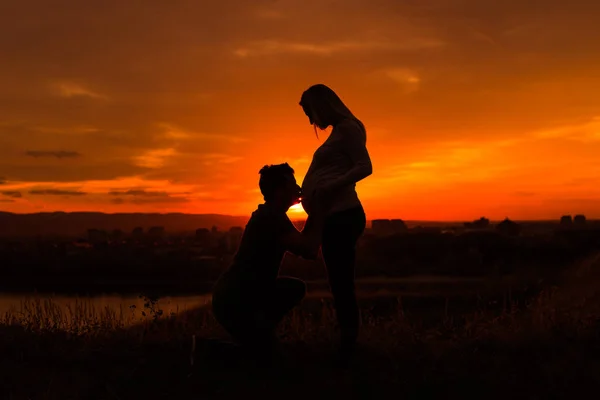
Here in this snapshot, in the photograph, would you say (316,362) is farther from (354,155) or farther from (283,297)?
(354,155)

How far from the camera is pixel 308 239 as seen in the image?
5.38m

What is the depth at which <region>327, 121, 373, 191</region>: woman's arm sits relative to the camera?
544 cm

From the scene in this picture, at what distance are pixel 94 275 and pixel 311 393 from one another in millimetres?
72766

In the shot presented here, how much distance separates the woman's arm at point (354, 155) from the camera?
5441 mm

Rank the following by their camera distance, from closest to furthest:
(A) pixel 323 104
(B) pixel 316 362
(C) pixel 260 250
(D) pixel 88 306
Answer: (C) pixel 260 250 < (A) pixel 323 104 < (B) pixel 316 362 < (D) pixel 88 306

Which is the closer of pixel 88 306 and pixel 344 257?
pixel 344 257

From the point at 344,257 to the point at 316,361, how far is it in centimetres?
128

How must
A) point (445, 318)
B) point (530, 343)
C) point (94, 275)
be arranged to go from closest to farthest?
1. point (530, 343)
2. point (445, 318)
3. point (94, 275)

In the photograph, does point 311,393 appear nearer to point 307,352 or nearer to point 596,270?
point 307,352

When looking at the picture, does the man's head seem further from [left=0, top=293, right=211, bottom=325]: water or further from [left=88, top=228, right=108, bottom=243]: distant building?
[left=88, top=228, right=108, bottom=243]: distant building

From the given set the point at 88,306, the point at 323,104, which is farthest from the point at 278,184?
the point at 88,306

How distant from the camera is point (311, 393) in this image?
5.59 m

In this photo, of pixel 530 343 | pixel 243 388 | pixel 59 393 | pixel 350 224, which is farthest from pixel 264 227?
pixel 530 343

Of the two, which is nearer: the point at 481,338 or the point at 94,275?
the point at 481,338
